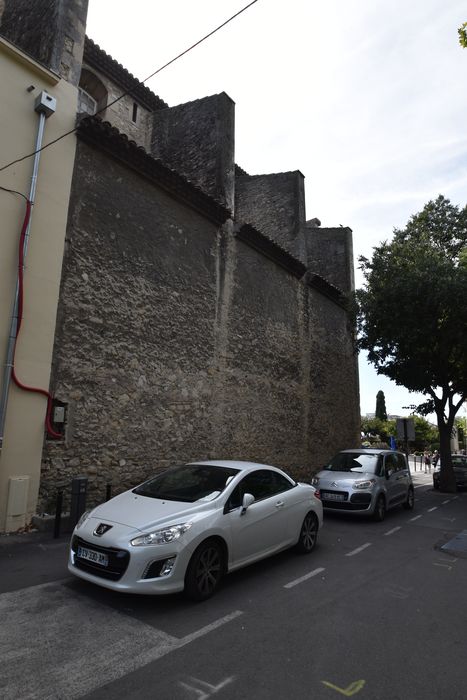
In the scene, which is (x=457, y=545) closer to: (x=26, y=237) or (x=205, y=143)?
(x=26, y=237)

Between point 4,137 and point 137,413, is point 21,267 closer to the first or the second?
point 4,137

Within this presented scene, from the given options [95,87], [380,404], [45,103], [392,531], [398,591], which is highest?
[95,87]

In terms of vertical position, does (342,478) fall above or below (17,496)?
above

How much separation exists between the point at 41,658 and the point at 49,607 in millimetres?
933

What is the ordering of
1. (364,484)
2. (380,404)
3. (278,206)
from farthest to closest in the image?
(380,404) < (278,206) < (364,484)

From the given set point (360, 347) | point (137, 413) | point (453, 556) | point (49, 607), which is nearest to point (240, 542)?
point (49, 607)

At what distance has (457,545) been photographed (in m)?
7.48

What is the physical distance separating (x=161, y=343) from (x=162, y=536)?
605cm

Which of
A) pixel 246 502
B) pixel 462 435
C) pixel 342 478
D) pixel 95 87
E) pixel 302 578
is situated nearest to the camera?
pixel 246 502

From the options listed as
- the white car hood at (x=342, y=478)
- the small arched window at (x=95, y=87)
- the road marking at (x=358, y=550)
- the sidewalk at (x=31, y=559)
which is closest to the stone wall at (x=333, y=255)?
the small arched window at (x=95, y=87)

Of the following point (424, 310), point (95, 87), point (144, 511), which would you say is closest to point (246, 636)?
point (144, 511)

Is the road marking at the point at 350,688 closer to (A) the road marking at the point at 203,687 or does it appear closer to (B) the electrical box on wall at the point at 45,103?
(A) the road marking at the point at 203,687

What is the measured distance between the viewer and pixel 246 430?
12.3 meters

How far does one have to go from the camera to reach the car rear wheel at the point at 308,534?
6230 mm
